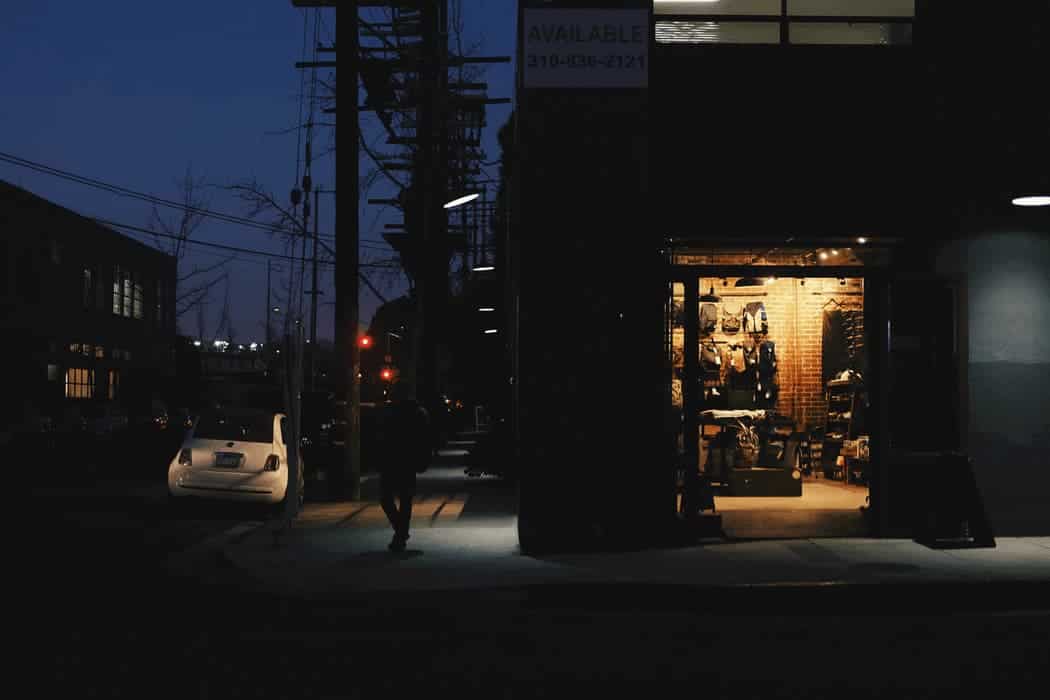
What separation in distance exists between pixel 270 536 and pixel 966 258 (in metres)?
8.46

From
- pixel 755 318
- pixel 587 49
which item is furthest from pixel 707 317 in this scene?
pixel 587 49

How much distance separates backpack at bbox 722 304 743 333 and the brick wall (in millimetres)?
114

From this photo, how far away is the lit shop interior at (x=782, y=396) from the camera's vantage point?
16.1m

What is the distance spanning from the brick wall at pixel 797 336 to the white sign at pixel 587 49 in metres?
4.74

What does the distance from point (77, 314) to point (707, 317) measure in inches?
1560

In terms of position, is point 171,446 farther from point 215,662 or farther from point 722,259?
point 215,662

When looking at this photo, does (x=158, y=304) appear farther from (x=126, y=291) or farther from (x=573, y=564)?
(x=573, y=564)

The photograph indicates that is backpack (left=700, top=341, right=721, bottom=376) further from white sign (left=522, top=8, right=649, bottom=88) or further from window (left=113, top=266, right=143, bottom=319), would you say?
window (left=113, top=266, right=143, bottom=319)

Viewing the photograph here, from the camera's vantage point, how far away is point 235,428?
60.4 ft

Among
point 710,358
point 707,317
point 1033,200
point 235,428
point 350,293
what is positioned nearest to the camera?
point 1033,200

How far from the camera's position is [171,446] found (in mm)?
34875

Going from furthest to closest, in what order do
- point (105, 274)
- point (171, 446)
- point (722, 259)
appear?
point (105, 274), point (171, 446), point (722, 259)

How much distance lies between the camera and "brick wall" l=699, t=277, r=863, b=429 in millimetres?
16969

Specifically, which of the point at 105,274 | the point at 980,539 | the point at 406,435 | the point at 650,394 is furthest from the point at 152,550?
the point at 105,274
